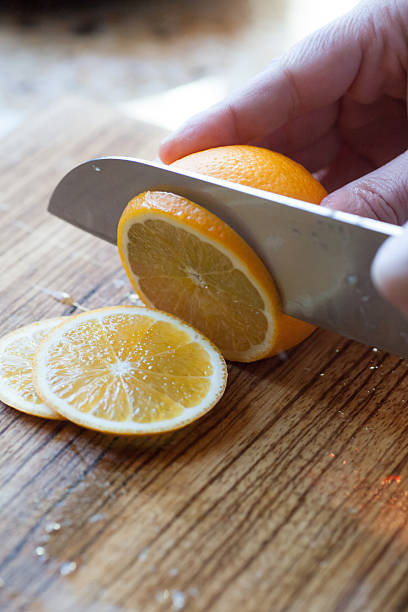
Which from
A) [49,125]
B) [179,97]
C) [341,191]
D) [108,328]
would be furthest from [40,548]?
[179,97]

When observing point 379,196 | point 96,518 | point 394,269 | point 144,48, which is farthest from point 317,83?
point 144,48

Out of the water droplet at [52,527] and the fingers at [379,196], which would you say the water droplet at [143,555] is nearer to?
the water droplet at [52,527]

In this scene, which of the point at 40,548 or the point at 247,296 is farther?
the point at 247,296

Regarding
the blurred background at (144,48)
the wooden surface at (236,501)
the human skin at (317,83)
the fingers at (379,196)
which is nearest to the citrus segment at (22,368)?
the wooden surface at (236,501)

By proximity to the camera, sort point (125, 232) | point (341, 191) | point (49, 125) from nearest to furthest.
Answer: point (341, 191) < point (125, 232) < point (49, 125)

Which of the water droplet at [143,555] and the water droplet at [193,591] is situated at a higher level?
the water droplet at [143,555]

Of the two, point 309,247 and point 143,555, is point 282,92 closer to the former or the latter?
point 309,247

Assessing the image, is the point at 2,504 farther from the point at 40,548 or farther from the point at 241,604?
the point at 241,604

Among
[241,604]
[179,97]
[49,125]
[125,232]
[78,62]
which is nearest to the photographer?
[241,604]
